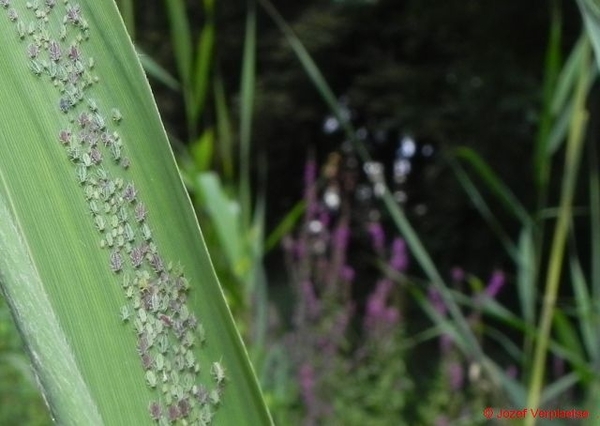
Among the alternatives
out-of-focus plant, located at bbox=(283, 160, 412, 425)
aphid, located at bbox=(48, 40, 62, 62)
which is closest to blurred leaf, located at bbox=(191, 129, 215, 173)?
out-of-focus plant, located at bbox=(283, 160, 412, 425)

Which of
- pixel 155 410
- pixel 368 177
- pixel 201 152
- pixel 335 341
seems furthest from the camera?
pixel 368 177

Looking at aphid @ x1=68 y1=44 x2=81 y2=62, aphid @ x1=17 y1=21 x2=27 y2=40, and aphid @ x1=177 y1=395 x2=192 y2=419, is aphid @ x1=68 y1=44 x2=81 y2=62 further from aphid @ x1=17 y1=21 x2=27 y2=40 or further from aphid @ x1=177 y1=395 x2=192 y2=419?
aphid @ x1=177 y1=395 x2=192 y2=419

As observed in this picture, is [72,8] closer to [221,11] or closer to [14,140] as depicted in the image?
[14,140]

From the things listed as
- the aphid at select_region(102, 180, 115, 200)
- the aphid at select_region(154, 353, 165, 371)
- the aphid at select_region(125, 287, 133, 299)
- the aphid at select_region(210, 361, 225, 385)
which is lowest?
the aphid at select_region(210, 361, 225, 385)

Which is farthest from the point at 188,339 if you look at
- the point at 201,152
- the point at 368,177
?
the point at 368,177
